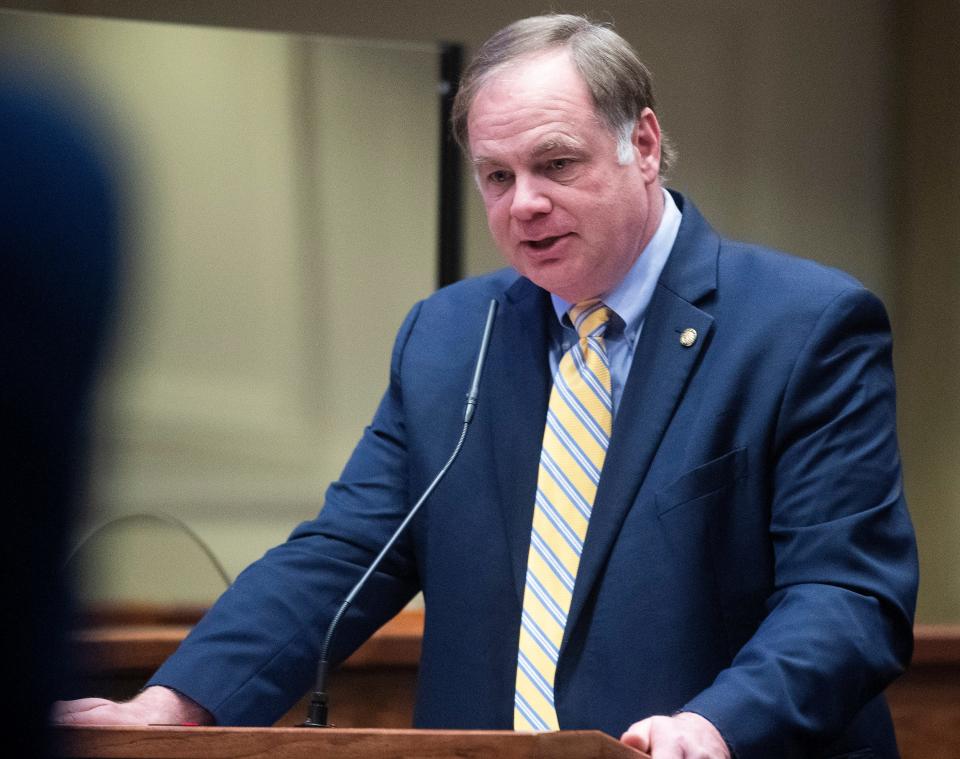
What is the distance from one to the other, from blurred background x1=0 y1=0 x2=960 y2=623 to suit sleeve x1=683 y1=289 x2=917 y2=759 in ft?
5.89

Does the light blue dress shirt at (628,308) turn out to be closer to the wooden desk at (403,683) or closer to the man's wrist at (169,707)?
the man's wrist at (169,707)

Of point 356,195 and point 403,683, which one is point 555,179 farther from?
point 356,195

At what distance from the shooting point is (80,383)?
2.39 ft

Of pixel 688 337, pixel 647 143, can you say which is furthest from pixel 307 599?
pixel 647 143

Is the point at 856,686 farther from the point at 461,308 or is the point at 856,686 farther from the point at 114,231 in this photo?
the point at 114,231

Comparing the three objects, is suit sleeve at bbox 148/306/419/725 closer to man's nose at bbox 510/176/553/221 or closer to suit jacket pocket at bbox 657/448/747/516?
man's nose at bbox 510/176/553/221

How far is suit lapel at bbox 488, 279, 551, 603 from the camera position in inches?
79.4

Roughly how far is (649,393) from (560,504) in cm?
19

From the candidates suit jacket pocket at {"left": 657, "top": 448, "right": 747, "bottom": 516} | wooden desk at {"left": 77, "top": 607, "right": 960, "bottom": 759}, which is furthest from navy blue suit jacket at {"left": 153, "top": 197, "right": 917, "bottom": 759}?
wooden desk at {"left": 77, "top": 607, "right": 960, "bottom": 759}

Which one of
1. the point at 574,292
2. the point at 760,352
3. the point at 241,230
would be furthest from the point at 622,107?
the point at 241,230

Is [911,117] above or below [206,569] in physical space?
above

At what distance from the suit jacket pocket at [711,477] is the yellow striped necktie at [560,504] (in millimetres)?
139

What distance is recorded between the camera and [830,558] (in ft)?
5.74

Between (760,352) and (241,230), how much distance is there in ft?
6.65
